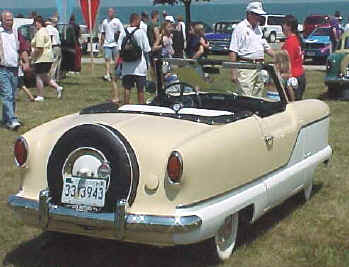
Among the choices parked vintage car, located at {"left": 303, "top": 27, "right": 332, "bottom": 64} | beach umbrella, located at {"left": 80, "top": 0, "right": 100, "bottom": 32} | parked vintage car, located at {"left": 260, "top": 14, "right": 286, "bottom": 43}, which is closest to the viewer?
beach umbrella, located at {"left": 80, "top": 0, "right": 100, "bottom": 32}

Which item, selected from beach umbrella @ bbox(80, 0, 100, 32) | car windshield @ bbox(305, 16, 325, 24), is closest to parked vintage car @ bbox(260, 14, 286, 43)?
car windshield @ bbox(305, 16, 325, 24)

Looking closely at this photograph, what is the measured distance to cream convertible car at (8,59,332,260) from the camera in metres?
4.23

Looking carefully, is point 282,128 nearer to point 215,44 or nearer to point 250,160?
point 250,160

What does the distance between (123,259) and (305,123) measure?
6.55 ft

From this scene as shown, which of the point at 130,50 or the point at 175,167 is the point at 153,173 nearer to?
the point at 175,167

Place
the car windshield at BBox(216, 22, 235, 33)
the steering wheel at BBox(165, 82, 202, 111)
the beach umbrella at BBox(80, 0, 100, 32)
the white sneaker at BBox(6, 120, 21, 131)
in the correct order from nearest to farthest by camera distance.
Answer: the steering wheel at BBox(165, 82, 202, 111)
the white sneaker at BBox(6, 120, 21, 131)
the beach umbrella at BBox(80, 0, 100, 32)
the car windshield at BBox(216, 22, 235, 33)

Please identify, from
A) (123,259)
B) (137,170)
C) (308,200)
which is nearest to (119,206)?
(137,170)

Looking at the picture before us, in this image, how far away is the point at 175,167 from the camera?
4219mm

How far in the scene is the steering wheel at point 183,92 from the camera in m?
5.59

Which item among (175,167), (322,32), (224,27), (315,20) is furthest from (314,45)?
(175,167)

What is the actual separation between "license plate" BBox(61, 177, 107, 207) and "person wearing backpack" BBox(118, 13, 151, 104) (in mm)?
5807

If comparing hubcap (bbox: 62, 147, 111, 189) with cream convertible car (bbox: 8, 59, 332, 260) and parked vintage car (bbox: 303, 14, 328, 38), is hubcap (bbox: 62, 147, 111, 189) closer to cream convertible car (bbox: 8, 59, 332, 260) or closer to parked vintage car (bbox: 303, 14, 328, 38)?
cream convertible car (bbox: 8, 59, 332, 260)

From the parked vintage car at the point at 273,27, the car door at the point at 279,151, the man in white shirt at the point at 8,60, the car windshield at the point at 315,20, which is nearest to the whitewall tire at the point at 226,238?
the car door at the point at 279,151

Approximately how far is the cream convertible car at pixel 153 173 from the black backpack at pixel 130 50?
4.72m
